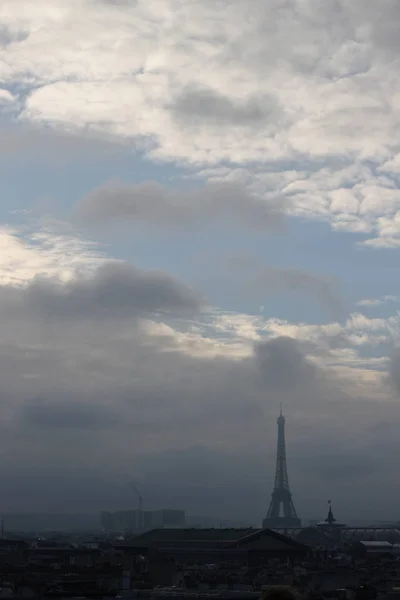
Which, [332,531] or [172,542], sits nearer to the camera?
[172,542]

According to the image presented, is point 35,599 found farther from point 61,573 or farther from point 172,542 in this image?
point 172,542

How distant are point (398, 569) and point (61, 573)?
32023 mm

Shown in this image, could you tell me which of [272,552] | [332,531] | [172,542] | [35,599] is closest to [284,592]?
[35,599]

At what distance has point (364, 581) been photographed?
59.2 m

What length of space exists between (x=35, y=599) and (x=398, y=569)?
4587 cm

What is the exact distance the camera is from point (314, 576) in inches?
2469

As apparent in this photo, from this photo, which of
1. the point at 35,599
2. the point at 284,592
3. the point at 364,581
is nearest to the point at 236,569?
the point at 364,581

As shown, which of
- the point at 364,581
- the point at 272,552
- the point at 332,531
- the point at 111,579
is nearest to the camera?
the point at 111,579

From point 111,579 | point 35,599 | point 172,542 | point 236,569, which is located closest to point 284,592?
point 35,599

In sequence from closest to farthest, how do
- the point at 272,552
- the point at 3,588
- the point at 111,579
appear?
the point at 3,588 → the point at 111,579 → the point at 272,552

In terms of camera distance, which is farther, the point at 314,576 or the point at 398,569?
the point at 398,569

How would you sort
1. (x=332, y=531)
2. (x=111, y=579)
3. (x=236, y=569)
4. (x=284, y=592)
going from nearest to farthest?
1. (x=284, y=592)
2. (x=111, y=579)
3. (x=236, y=569)
4. (x=332, y=531)

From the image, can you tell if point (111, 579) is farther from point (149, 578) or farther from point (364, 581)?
point (364, 581)

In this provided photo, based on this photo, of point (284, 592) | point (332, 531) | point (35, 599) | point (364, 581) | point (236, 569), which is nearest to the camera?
point (284, 592)
